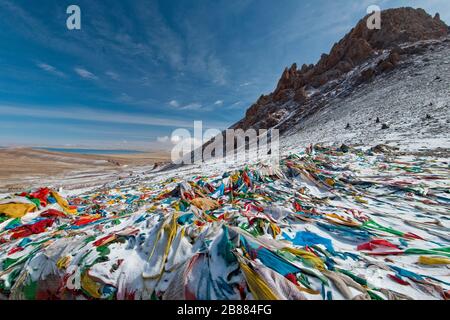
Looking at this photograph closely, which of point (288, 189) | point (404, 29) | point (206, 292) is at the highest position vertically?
point (404, 29)

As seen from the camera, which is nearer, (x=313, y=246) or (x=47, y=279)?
(x=47, y=279)

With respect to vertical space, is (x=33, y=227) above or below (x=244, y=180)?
below

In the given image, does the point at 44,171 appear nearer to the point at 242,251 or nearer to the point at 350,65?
the point at 242,251

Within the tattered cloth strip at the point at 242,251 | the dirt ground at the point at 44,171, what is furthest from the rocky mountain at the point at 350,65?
the dirt ground at the point at 44,171

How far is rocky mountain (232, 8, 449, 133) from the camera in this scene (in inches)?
1168

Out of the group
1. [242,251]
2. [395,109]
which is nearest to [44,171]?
[242,251]

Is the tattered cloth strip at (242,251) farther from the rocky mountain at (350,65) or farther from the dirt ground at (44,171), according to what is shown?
the rocky mountain at (350,65)

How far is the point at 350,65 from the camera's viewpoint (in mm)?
36875

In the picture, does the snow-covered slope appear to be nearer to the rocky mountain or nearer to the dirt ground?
the rocky mountain

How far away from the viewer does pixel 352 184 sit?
4.99 meters

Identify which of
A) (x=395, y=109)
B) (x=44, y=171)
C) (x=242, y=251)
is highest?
(x=395, y=109)
